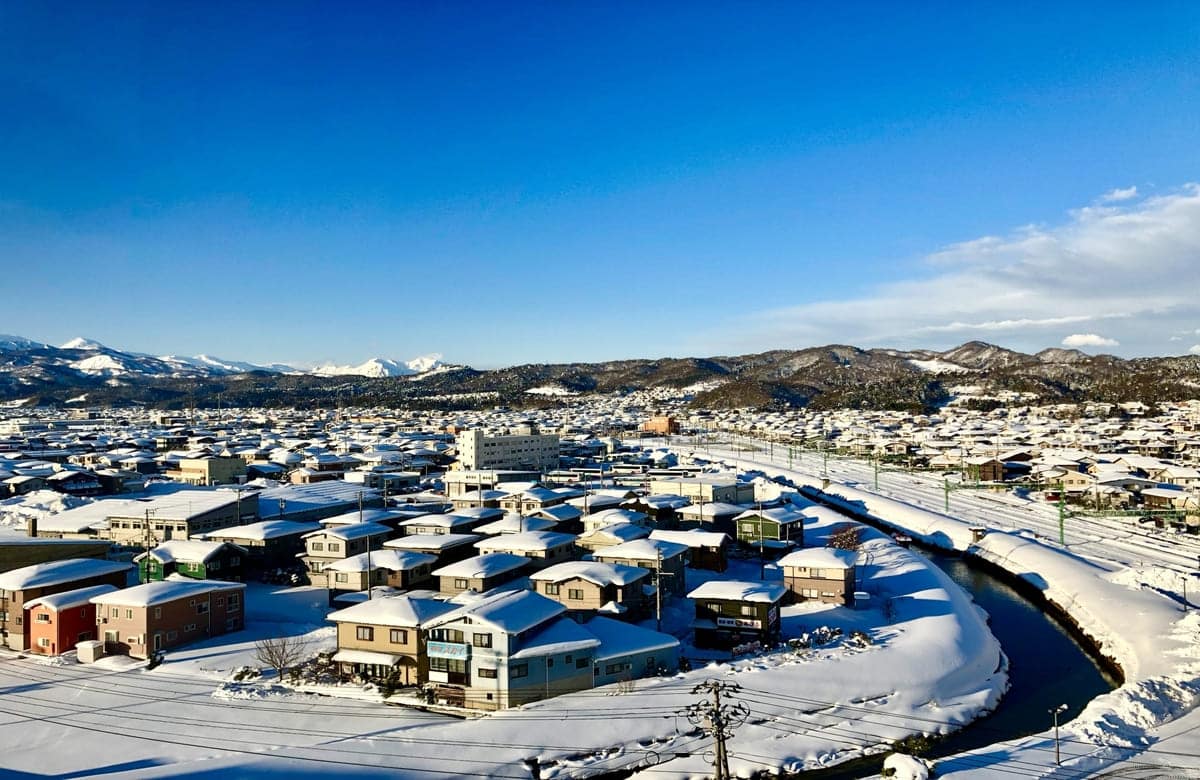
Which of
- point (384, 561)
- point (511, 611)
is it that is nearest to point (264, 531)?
point (384, 561)

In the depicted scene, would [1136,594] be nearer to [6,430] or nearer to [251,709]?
[251,709]

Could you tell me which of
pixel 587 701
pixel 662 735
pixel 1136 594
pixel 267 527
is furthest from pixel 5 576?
pixel 1136 594

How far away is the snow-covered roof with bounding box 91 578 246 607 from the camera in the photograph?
496 inches

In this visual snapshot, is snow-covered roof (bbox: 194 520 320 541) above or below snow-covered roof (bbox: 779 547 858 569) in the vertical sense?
above

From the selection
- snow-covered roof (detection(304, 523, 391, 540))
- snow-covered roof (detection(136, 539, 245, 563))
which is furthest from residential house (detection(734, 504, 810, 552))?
snow-covered roof (detection(136, 539, 245, 563))

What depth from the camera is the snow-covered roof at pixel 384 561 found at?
15789 mm

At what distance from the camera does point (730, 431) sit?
7069cm

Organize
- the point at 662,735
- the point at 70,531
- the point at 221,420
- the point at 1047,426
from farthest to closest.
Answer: the point at 221,420, the point at 1047,426, the point at 70,531, the point at 662,735

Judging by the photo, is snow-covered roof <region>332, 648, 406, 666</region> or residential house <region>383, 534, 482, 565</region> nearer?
snow-covered roof <region>332, 648, 406, 666</region>

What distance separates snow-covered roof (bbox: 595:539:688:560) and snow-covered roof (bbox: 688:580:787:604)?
204 centimetres

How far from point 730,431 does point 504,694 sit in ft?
202

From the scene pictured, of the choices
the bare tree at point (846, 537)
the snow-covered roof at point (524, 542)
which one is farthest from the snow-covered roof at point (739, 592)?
the bare tree at point (846, 537)

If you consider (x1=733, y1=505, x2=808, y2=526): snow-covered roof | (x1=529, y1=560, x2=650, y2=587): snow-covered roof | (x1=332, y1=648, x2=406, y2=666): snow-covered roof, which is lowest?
(x1=332, y1=648, x2=406, y2=666): snow-covered roof

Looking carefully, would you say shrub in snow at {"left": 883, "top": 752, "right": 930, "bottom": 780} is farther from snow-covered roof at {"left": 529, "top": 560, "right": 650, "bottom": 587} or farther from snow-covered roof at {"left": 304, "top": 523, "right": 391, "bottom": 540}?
snow-covered roof at {"left": 304, "top": 523, "right": 391, "bottom": 540}
